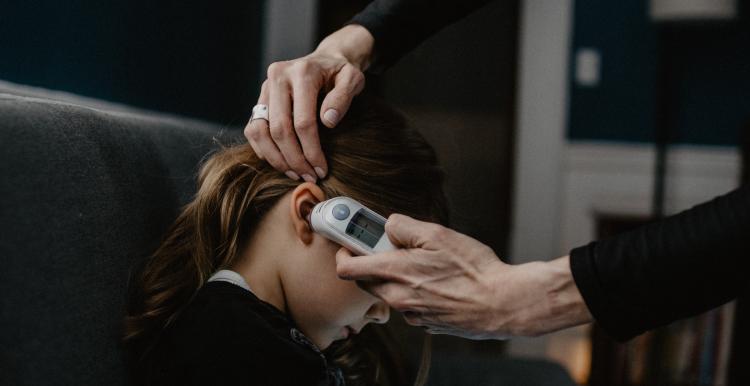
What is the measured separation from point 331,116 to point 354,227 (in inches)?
6.5

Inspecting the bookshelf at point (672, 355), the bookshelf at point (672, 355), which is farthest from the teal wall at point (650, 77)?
the bookshelf at point (672, 355)

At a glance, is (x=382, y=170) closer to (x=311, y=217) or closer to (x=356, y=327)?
(x=311, y=217)

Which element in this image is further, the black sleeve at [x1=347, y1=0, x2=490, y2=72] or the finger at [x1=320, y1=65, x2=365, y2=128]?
the black sleeve at [x1=347, y1=0, x2=490, y2=72]

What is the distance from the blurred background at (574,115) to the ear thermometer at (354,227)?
1.41m

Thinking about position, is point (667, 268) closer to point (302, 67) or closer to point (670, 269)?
point (670, 269)

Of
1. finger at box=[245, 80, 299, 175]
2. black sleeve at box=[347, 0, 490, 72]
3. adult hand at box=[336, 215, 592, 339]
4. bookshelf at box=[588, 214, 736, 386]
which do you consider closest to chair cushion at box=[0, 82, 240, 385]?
finger at box=[245, 80, 299, 175]

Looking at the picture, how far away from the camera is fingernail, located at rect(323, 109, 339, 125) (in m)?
0.80

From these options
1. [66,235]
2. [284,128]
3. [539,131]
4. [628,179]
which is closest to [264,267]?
[284,128]

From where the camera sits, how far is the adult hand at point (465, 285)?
65 centimetres

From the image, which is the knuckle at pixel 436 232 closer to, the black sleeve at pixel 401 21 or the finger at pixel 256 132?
the finger at pixel 256 132

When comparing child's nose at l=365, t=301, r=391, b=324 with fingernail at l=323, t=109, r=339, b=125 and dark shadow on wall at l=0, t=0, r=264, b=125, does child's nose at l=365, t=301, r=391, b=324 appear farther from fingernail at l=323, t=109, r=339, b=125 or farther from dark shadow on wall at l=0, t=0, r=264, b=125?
dark shadow on wall at l=0, t=0, r=264, b=125

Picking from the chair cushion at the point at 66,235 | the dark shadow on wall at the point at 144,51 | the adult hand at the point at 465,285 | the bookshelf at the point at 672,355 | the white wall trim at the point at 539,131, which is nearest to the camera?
the chair cushion at the point at 66,235

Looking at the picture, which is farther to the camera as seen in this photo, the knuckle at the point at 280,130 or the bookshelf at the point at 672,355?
the bookshelf at the point at 672,355

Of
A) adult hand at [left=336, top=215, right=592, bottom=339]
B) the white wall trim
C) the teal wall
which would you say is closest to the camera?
adult hand at [left=336, top=215, right=592, bottom=339]
